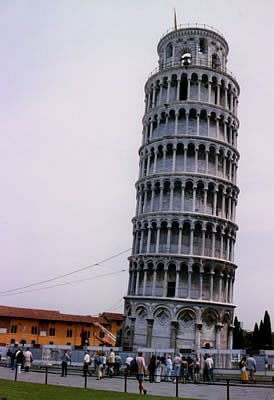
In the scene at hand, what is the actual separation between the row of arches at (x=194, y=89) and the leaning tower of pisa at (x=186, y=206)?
0.11 metres

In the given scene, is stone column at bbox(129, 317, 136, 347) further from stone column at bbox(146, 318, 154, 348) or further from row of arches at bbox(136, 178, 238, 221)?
row of arches at bbox(136, 178, 238, 221)

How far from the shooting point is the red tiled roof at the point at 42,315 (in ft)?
242

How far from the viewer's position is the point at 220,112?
51062mm

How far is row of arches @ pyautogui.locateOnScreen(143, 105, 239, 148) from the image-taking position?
50.2 metres

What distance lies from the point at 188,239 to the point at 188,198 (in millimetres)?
4256

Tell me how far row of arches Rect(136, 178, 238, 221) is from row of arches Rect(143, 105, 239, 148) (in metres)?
5.44

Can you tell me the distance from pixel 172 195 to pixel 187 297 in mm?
10249

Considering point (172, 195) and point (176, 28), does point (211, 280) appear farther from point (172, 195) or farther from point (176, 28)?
point (176, 28)

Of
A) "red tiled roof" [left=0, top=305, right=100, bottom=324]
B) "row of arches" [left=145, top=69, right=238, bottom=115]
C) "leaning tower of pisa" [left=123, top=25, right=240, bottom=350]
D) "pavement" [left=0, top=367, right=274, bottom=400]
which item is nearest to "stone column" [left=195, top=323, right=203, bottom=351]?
"leaning tower of pisa" [left=123, top=25, right=240, bottom=350]

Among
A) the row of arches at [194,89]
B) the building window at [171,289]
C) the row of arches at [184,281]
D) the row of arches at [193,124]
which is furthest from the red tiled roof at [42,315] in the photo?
the row of arches at [194,89]

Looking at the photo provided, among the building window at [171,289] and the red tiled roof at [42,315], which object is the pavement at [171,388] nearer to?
the building window at [171,289]

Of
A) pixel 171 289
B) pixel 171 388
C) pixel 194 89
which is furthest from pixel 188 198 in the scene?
pixel 171 388

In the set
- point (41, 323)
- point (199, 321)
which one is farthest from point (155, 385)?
point (41, 323)

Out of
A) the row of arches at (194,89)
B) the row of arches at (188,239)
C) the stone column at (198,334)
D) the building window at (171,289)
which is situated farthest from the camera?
the row of arches at (194,89)
